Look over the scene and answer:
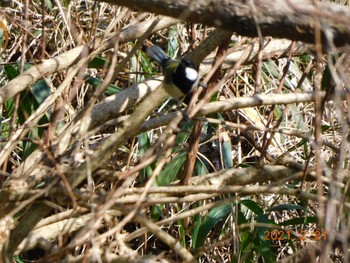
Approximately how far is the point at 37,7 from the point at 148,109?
1.80 m

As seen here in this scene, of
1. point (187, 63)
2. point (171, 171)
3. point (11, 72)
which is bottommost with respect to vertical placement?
point (171, 171)

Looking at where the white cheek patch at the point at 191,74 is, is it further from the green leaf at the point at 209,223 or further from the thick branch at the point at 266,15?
the thick branch at the point at 266,15

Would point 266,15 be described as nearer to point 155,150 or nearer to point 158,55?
point 155,150

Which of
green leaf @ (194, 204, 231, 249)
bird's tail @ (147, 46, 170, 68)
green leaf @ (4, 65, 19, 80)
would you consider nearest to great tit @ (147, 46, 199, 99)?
bird's tail @ (147, 46, 170, 68)

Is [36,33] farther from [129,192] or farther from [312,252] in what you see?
[312,252]

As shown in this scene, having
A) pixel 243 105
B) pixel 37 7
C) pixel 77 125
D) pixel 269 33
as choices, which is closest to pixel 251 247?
pixel 243 105

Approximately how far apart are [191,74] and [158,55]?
62 cm

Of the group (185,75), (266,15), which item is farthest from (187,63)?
(266,15)

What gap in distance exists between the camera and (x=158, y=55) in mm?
3281

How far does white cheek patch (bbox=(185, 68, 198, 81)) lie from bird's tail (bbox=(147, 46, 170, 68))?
1.46 feet

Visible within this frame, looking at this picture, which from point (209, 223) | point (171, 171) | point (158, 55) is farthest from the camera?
point (158, 55)

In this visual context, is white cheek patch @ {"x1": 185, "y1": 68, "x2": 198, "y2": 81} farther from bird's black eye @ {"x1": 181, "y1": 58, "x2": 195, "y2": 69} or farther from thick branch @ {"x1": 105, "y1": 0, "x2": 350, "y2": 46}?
thick branch @ {"x1": 105, "y1": 0, "x2": 350, "y2": 46}

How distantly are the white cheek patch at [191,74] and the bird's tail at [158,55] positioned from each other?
45 cm

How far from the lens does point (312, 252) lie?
170 centimetres
